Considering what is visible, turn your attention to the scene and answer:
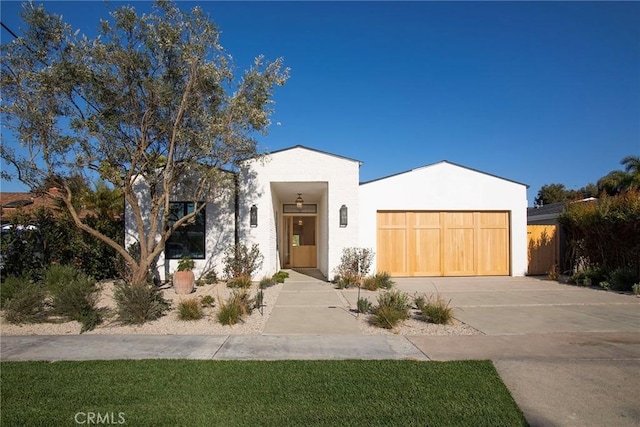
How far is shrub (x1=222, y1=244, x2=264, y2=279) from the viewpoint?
39.7ft

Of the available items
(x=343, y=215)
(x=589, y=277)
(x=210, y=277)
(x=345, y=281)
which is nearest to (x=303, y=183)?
(x=343, y=215)

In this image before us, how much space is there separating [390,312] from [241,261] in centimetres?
663

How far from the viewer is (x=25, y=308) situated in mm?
6848

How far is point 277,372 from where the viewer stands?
4445mm

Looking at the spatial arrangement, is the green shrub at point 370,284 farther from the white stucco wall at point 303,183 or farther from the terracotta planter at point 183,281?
the terracotta planter at point 183,281

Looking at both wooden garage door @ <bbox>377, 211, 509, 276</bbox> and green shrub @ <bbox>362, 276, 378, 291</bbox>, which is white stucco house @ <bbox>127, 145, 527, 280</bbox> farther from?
green shrub @ <bbox>362, 276, 378, 291</bbox>

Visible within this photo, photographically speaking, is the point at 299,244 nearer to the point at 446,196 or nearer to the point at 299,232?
the point at 299,232

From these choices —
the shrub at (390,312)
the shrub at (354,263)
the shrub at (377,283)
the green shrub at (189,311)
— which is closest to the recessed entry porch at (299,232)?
the shrub at (354,263)

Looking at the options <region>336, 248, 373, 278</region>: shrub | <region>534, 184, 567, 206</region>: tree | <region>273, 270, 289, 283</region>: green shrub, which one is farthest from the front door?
<region>534, 184, 567, 206</region>: tree

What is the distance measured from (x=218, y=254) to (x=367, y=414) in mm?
9890

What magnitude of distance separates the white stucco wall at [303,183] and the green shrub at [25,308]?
6108 millimetres

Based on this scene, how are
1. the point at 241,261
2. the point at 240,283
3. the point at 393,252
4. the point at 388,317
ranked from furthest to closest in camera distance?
the point at 393,252 < the point at 241,261 < the point at 240,283 < the point at 388,317

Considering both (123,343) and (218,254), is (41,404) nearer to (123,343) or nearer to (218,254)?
(123,343)

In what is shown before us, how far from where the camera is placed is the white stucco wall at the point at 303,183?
12500mm
